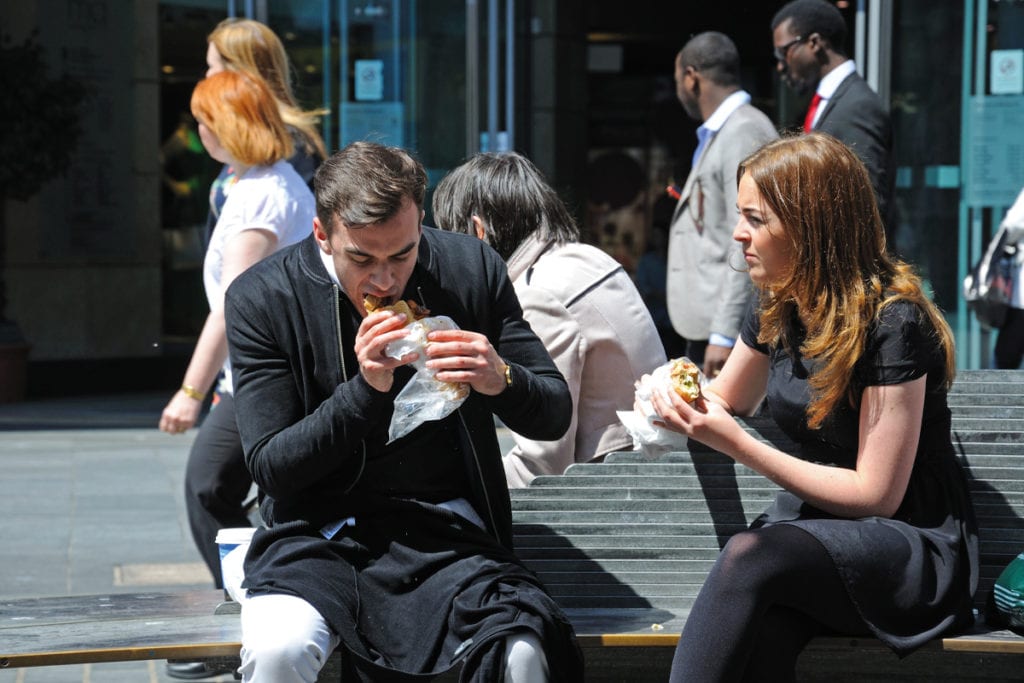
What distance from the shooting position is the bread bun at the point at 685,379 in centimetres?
316

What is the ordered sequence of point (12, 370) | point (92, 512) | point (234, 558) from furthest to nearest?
1. point (12, 370)
2. point (92, 512)
3. point (234, 558)

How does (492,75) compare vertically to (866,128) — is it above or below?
above

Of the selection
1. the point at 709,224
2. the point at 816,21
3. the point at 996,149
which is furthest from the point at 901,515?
the point at 996,149

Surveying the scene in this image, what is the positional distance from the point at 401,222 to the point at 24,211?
392 inches

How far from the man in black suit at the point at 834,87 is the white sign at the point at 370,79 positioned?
472cm

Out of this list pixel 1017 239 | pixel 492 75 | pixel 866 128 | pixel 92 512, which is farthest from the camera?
pixel 492 75

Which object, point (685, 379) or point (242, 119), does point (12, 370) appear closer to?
point (242, 119)

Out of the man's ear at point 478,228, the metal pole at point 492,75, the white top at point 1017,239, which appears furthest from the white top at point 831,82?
the metal pole at point 492,75

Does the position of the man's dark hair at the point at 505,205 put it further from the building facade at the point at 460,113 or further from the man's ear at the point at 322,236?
the building facade at the point at 460,113

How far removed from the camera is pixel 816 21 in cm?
548

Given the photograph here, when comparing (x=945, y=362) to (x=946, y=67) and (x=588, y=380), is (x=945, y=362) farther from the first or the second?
(x=946, y=67)

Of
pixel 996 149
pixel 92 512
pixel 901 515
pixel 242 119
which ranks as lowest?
pixel 92 512

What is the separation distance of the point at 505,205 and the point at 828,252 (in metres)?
0.86

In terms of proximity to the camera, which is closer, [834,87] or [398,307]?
[398,307]
